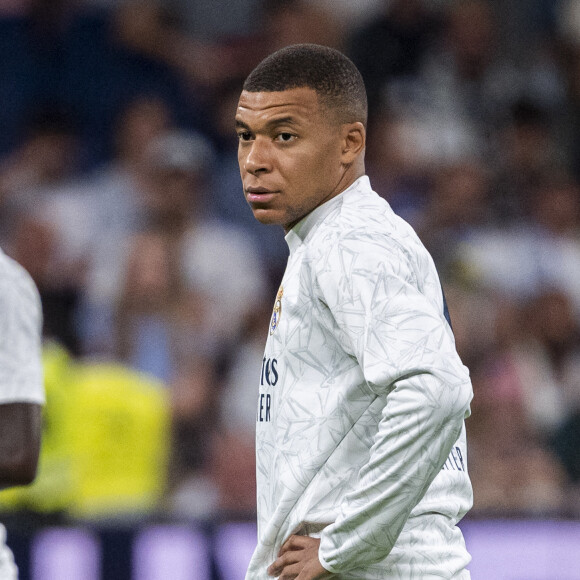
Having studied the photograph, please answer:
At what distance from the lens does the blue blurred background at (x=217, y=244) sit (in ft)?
17.5

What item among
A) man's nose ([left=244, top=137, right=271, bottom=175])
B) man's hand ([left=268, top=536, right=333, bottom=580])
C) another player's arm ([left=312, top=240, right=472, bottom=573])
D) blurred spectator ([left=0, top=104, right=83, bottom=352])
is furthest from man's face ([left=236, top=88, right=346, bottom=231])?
blurred spectator ([left=0, top=104, right=83, bottom=352])

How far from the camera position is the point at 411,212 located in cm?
749

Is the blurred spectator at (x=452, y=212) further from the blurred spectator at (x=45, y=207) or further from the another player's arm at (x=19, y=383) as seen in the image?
the another player's arm at (x=19, y=383)

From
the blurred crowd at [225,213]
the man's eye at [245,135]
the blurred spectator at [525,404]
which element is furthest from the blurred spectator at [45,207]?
the man's eye at [245,135]

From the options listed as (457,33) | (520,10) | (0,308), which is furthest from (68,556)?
(520,10)

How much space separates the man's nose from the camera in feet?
8.39

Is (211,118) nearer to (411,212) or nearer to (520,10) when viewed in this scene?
(411,212)

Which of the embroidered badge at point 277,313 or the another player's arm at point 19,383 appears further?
the another player's arm at point 19,383

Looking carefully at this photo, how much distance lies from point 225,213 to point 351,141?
5022mm

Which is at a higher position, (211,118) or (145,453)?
(211,118)

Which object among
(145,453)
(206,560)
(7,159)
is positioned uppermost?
(7,159)

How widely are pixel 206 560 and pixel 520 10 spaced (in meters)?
5.70

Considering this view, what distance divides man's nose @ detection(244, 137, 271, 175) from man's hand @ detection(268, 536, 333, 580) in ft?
2.53

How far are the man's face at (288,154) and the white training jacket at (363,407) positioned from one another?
0.21 ft
